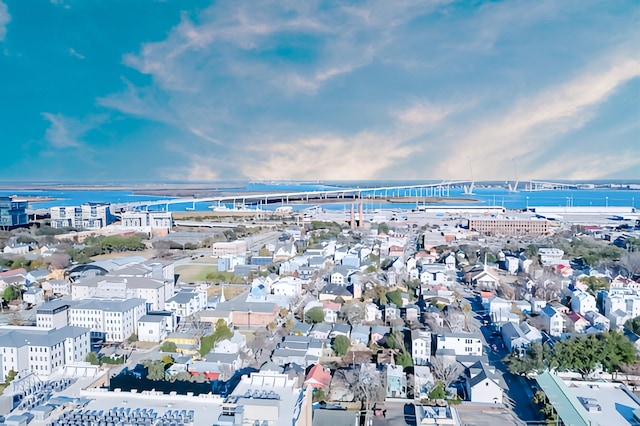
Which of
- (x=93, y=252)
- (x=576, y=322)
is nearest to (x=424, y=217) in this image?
(x=93, y=252)

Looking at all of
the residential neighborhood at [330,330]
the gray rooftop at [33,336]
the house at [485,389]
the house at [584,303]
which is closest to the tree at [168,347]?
the residential neighborhood at [330,330]

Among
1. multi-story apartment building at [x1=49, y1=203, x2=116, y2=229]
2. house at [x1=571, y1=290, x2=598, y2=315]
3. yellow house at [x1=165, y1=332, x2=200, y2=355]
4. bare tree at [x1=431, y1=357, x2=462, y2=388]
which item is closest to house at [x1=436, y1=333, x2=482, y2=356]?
bare tree at [x1=431, y1=357, x2=462, y2=388]

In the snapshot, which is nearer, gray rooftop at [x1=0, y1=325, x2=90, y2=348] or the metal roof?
the metal roof

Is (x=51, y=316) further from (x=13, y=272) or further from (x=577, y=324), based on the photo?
(x=577, y=324)

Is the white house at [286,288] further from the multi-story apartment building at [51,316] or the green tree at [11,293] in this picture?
the green tree at [11,293]

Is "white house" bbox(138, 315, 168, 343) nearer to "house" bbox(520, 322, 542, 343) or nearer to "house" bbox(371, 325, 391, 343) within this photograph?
"house" bbox(371, 325, 391, 343)

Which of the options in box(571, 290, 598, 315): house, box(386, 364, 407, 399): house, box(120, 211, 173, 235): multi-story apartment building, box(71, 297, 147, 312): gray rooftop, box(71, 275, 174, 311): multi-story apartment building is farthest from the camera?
box(120, 211, 173, 235): multi-story apartment building

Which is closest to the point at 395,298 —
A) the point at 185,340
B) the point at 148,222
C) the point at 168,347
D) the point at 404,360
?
the point at 404,360
